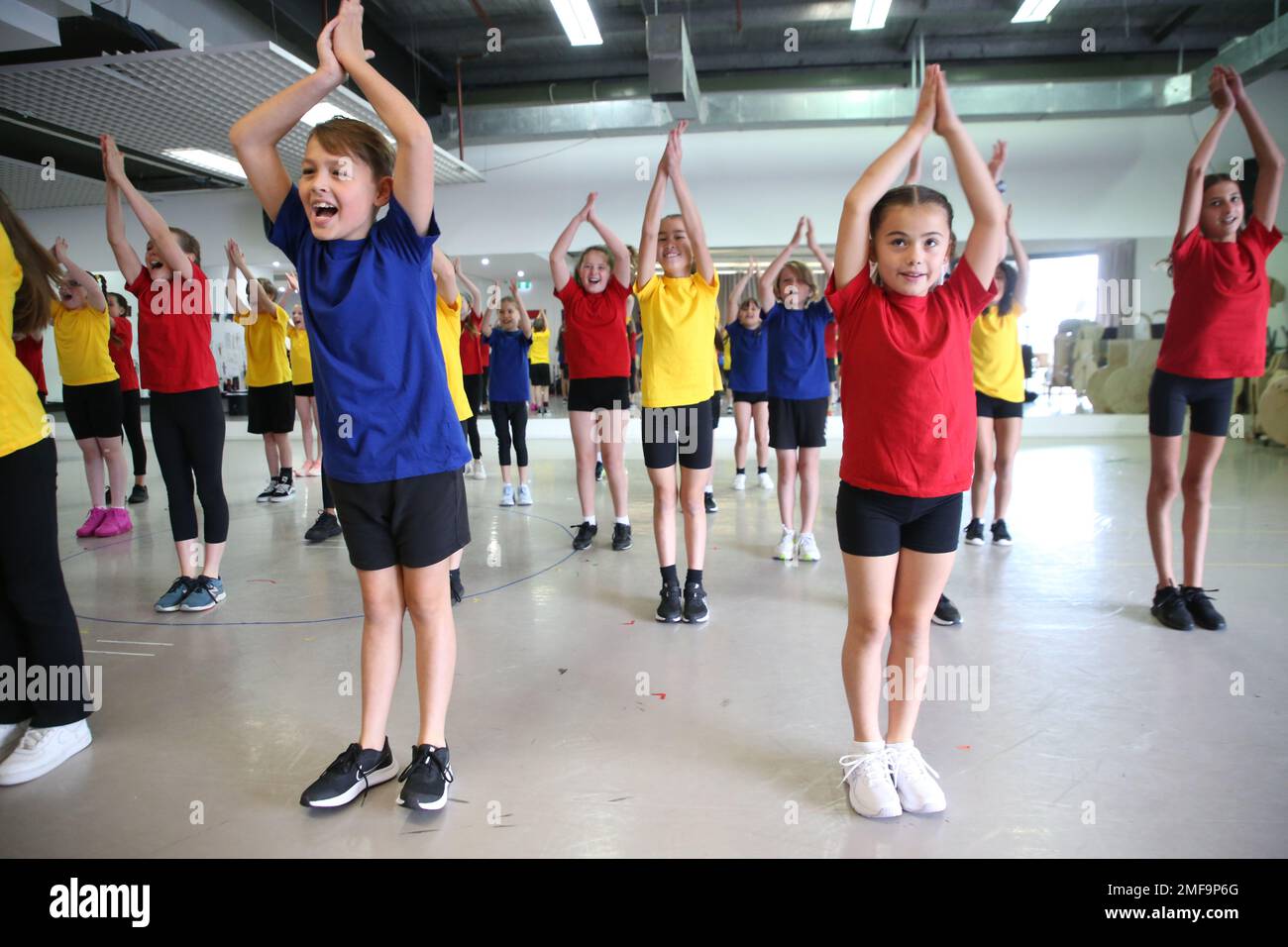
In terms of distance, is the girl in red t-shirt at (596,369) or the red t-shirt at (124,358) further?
the red t-shirt at (124,358)

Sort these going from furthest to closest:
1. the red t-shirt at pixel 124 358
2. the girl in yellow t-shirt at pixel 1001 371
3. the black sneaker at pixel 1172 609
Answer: the red t-shirt at pixel 124 358
the girl in yellow t-shirt at pixel 1001 371
the black sneaker at pixel 1172 609

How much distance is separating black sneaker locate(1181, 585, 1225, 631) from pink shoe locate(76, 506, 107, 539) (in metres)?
6.13

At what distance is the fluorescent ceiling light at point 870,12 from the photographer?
7.29 meters

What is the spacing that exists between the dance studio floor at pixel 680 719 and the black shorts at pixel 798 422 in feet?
2.28

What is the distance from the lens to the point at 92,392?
5328 mm

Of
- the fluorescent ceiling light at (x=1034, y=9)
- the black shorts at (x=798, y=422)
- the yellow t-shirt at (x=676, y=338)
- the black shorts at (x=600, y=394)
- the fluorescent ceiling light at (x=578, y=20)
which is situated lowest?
the black shorts at (x=798, y=422)

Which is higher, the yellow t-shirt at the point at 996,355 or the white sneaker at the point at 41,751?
the yellow t-shirt at the point at 996,355

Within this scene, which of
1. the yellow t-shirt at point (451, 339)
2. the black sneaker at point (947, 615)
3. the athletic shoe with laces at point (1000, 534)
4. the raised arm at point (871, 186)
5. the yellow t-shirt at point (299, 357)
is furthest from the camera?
the yellow t-shirt at point (299, 357)

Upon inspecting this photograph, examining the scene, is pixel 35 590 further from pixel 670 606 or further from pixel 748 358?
pixel 748 358

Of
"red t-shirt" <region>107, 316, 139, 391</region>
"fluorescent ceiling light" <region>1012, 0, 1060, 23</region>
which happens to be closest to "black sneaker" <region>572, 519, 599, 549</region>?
"red t-shirt" <region>107, 316, 139, 391</region>

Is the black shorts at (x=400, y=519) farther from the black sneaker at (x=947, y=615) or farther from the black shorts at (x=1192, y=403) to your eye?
the black shorts at (x=1192, y=403)

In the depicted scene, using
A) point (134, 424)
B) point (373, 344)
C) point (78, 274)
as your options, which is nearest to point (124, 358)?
point (134, 424)

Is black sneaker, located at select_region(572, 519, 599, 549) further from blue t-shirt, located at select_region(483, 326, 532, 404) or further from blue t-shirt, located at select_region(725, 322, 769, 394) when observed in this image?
blue t-shirt, located at select_region(725, 322, 769, 394)

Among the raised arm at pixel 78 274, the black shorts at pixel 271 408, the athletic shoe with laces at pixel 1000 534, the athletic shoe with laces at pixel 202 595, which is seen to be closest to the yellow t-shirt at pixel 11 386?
the raised arm at pixel 78 274
